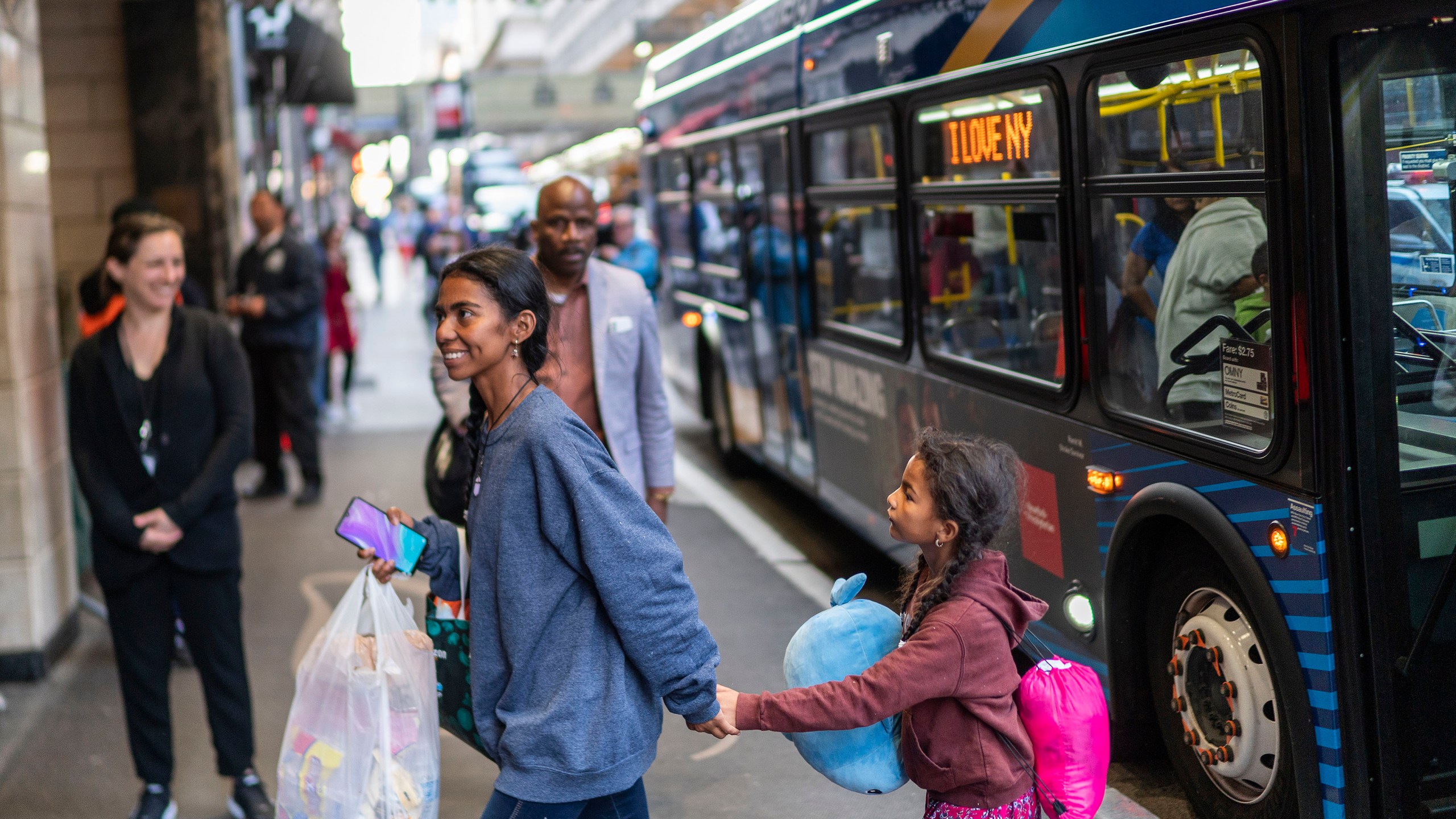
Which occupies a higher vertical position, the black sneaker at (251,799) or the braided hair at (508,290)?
the braided hair at (508,290)

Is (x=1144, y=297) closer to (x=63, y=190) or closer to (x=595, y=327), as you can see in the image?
(x=595, y=327)

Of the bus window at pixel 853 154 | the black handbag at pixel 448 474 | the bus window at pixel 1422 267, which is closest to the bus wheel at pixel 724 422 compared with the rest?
the bus window at pixel 853 154

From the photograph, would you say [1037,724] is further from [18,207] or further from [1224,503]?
[18,207]

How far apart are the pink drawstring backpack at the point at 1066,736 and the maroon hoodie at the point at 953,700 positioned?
1.2 inches

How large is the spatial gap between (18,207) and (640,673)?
4.61 meters

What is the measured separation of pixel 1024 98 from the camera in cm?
484

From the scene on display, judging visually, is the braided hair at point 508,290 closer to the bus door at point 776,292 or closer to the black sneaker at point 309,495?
the bus door at point 776,292

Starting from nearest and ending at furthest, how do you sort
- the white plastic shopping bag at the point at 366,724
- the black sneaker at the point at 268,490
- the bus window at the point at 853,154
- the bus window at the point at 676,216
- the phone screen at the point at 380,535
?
the phone screen at the point at 380,535 → the white plastic shopping bag at the point at 366,724 → the bus window at the point at 853,154 → the black sneaker at the point at 268,490 → the bus window at the point at 676,216

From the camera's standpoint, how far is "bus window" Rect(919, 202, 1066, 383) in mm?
4859

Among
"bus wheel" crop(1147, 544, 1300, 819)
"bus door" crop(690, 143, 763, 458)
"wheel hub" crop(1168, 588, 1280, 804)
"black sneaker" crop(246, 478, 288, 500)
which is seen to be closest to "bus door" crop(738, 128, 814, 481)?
"bus door" crop(690, 143, 763, 458)

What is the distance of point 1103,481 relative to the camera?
4.36 meters

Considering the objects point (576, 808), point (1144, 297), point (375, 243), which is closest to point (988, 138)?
point (1144, 297)

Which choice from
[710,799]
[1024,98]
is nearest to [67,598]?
[710,799]

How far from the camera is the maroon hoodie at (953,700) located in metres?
2.50
